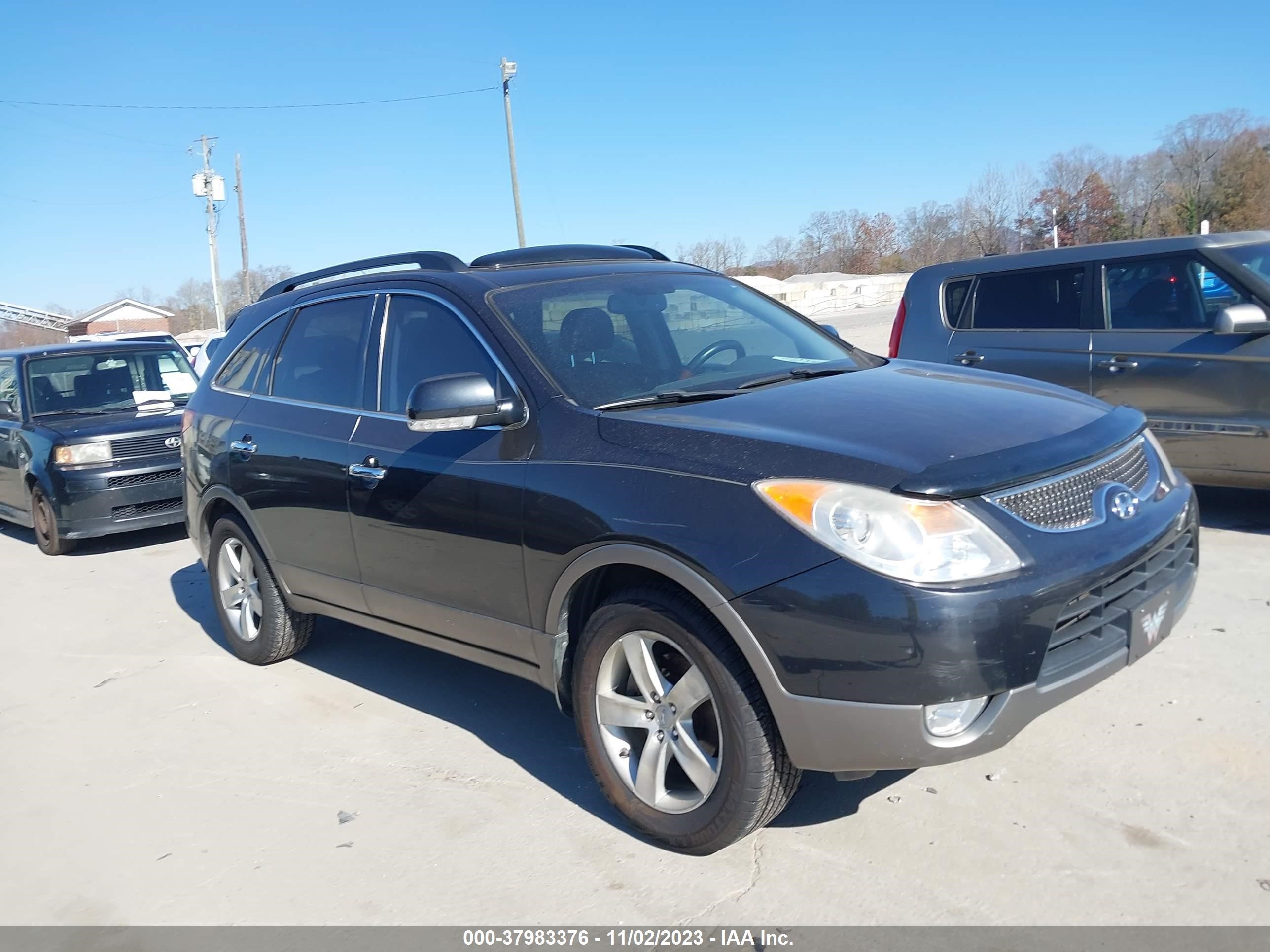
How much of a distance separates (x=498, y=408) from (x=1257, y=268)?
516cm

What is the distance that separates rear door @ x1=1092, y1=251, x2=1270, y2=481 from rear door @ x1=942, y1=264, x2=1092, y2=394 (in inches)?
A: 5.9

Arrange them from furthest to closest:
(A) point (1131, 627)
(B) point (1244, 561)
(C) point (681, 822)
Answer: (B) point (1244, 561) → (C) point (681, 822) → (A) point (1131, 627)

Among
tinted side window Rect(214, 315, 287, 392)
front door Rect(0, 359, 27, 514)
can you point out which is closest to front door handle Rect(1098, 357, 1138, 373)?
tinted side window Rect(214, 315, 287, 392)

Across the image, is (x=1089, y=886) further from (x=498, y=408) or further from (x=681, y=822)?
(x=498, y=408)

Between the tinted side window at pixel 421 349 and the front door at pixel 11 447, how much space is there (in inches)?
263

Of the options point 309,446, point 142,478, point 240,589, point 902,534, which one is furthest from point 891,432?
point 142,478

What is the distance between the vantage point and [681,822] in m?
3.37

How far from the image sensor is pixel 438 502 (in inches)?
161

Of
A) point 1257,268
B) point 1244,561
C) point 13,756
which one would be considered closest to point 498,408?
point 13,756

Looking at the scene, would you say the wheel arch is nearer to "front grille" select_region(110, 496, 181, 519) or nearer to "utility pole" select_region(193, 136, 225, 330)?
"front grille" select_region(110, 496, 181, 519)

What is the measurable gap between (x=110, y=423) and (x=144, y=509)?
2.73 feet

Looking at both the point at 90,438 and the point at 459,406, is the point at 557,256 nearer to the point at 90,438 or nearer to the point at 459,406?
the point at 459,406

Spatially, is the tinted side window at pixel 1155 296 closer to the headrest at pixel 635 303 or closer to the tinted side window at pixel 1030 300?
the tinted side window at pixel 1030 300

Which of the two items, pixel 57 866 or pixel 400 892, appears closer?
pixel 400 892
